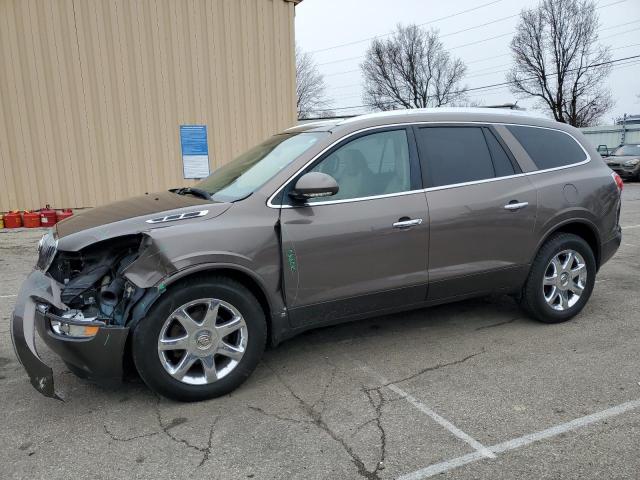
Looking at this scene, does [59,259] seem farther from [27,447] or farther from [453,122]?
[453,122]

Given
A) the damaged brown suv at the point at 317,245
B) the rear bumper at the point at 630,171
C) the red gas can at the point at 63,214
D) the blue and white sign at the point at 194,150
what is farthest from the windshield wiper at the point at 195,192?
the rear bumper at the point at 630,171

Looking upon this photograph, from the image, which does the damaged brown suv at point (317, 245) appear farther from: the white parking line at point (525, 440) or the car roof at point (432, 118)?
the white parking line at point (525, 440)

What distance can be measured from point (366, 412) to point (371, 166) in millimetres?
1723

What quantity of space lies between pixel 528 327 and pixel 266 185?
2.63m

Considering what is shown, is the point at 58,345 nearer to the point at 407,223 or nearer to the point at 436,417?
the point at 436,417

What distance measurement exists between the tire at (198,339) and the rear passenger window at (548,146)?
8.89 ft

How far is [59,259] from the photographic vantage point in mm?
3320

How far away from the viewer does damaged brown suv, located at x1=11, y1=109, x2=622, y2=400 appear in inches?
123

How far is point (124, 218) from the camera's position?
3344 millimetres

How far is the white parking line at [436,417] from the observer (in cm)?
274

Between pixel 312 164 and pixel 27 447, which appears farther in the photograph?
pixel 312 164

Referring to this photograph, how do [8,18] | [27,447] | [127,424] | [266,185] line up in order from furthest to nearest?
[8,18] → [266,185] → [127,424] → [27,447]

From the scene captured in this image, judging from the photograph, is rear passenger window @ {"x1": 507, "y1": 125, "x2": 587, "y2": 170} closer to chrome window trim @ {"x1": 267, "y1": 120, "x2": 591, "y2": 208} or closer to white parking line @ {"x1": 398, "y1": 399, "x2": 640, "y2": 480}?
chrome window trim @ {"x1": 267, "y1": 120, "x2": 591, "y2": 208}

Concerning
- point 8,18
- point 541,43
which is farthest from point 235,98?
point 541,43
